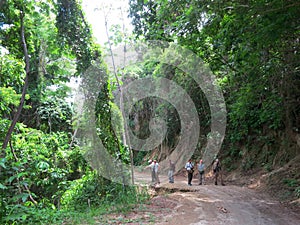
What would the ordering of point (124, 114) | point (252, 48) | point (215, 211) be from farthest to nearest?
point (124, 114) → point (252, 48) → point (215, 211)

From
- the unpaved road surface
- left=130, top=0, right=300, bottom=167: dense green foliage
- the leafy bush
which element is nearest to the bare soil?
the unpaved road surface

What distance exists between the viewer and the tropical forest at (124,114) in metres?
6.12

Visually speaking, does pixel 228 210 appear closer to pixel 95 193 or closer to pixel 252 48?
pixel 252 48

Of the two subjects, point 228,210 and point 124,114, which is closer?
point 228,210

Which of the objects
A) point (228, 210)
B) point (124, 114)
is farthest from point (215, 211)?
point (124, 114)

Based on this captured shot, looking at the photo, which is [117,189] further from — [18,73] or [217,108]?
[217,108]

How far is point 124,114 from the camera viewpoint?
11.6 metres

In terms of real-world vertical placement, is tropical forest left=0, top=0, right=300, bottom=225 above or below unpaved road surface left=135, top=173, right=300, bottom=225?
above

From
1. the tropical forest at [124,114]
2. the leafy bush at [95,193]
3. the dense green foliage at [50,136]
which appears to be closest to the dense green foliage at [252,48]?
the tropical forest at [124,114]

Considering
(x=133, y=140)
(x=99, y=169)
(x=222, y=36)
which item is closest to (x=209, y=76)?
(x=222, y=36)

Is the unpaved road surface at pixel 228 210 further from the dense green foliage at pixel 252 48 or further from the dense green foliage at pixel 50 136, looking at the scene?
the dense green foliage at pixel 252 48

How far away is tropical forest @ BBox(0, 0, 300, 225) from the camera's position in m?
6.12

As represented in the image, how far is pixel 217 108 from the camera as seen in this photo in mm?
18078

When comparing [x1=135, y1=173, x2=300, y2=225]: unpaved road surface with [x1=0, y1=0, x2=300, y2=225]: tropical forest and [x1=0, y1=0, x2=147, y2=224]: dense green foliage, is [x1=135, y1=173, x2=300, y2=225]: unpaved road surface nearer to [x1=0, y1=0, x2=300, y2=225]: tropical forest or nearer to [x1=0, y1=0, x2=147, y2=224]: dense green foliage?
[x1=0, y1=0, x2=300, y2=225]: tropical forest
